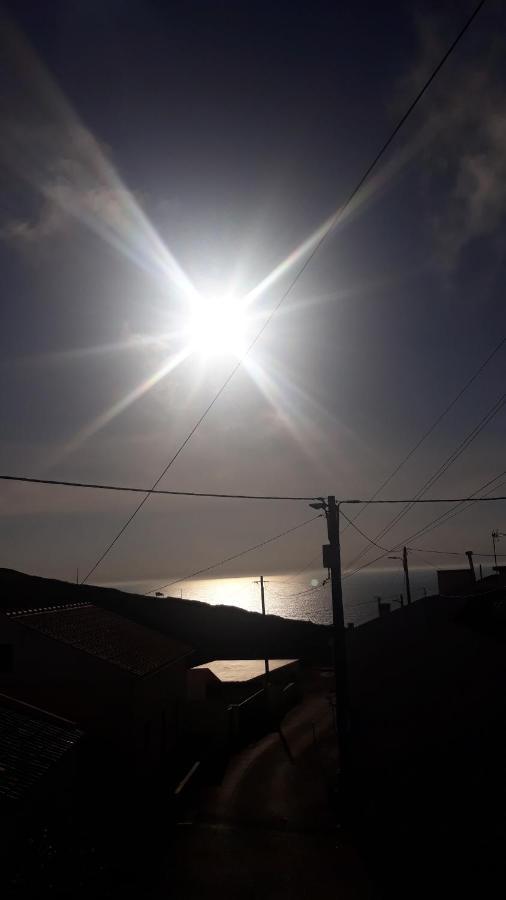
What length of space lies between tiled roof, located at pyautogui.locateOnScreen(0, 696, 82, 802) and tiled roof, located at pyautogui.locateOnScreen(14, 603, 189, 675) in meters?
3.76

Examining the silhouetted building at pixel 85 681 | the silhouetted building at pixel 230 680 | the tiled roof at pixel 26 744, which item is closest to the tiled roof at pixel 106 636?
the silhouetted building at pixel 85 681

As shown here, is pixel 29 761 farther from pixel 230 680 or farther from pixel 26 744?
pixel 230 680

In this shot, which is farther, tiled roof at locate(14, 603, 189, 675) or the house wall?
tiled roof at locate(14, 603, 189, 675)

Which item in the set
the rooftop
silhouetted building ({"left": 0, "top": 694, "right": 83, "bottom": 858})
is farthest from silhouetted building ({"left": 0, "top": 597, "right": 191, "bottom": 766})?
the rooftop

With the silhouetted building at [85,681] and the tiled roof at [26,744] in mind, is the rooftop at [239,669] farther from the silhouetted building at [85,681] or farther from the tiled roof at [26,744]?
the tiled roof at [26,744]

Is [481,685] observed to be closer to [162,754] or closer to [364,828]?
[364,828]

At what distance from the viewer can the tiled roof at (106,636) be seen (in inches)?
827

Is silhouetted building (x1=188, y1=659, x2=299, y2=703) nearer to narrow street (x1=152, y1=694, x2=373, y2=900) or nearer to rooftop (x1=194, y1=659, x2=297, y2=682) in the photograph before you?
rooftop (x1=194, y1=659, x2=297, y2=682)

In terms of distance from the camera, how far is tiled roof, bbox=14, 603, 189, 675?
21.0 m

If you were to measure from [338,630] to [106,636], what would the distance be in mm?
10929

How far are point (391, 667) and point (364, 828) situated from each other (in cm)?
824

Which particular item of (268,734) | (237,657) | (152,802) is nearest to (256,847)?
(152,802)

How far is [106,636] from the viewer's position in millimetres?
24688

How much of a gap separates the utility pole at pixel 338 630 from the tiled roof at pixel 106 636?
758 centimetres
